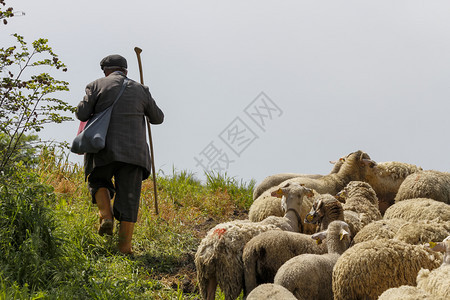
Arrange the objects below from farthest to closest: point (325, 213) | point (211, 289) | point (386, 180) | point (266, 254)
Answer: point (386, 180) < point (325, 213) < point (211, 289) < point (266, 254)

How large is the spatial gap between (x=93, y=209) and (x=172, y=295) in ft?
9.50

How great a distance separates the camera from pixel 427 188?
8.44 m

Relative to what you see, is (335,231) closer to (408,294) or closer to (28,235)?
(408,294)

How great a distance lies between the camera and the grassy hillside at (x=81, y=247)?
19.5 ft

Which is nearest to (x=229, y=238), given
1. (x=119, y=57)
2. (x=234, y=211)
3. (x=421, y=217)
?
(x=421, y=217)

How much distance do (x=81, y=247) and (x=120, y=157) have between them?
1.31 m

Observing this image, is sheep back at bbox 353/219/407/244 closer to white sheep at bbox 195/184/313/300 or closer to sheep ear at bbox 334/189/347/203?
white sheep at bbox 195/184/313/300

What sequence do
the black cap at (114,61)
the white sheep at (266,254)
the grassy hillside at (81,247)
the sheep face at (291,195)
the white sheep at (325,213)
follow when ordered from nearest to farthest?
the white sheep at (266,254) → the grassy hillside at (81,247) → the white sheep at (325,213) → the sheep face at (291,195) → the black cap at (114,61)

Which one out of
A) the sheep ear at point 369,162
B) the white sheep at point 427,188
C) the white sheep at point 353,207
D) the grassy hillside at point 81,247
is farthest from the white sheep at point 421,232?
the sheep ear at point 369,162

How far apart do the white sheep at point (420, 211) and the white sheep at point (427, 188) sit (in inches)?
39.3

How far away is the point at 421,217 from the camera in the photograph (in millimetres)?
6922

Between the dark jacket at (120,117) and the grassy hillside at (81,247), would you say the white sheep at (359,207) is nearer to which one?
the grassy hillside at (81,247)

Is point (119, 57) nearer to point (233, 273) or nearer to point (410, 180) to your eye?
point (233, 273)

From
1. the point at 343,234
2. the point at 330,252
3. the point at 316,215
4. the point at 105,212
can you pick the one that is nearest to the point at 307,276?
the point at 330,252
